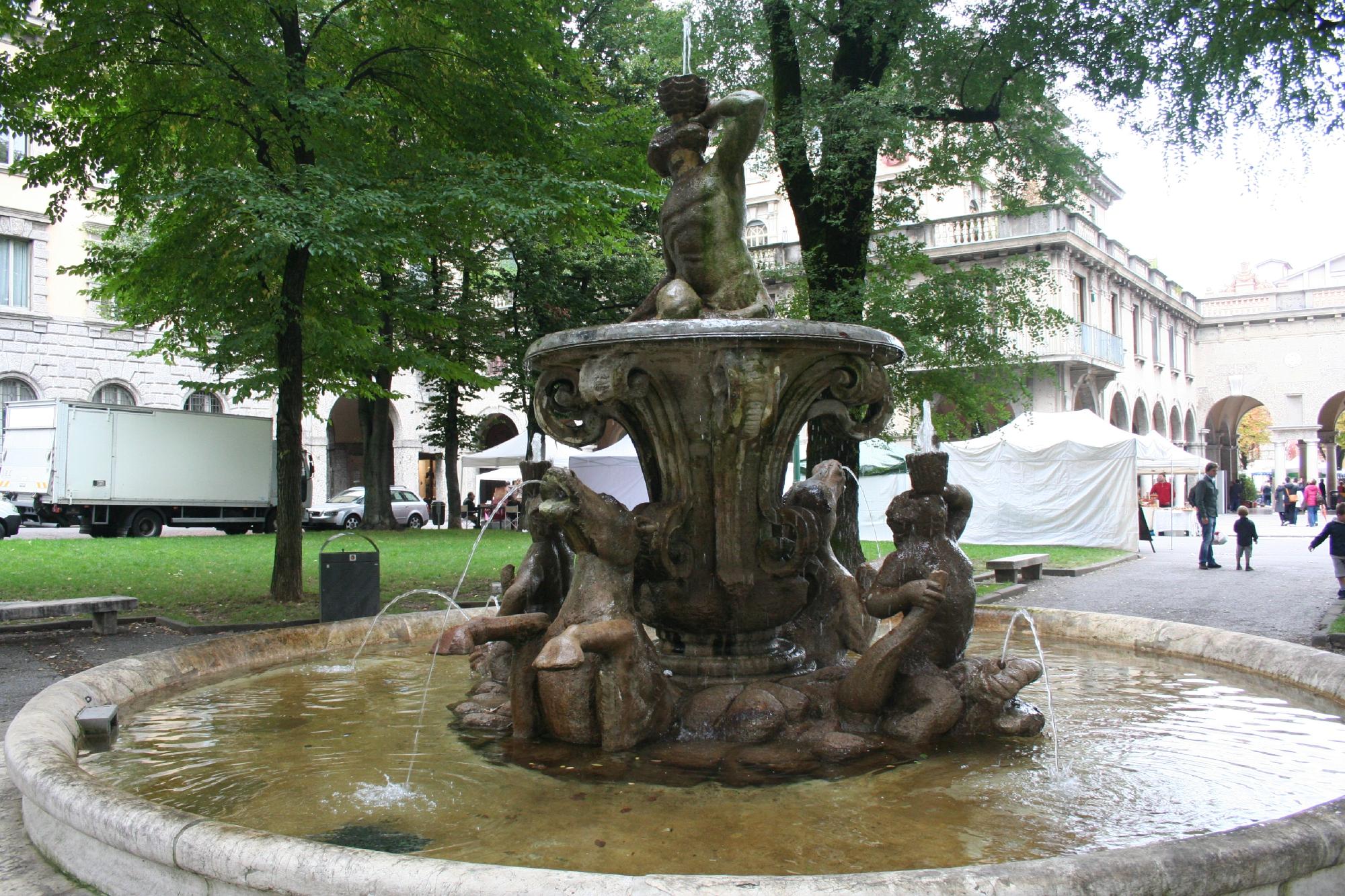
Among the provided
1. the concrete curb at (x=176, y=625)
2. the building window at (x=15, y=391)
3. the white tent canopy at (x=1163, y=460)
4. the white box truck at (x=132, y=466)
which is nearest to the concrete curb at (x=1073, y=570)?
the white tent canopy at (x=1163, y=460)

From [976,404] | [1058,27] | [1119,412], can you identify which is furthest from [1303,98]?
[1119,412]

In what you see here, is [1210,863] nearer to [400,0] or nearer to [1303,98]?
[1303,98]

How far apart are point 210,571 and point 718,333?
12318mm

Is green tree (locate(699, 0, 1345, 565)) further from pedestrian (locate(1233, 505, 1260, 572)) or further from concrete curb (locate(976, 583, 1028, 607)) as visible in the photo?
pedestrian (locate(1233, 505, 1260, 572))

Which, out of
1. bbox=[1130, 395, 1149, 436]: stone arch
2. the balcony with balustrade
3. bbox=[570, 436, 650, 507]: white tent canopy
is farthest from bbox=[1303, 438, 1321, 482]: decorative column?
bbox=[570, 436, 650, 507]: white tent canopy

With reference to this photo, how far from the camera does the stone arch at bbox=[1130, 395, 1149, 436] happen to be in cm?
4181

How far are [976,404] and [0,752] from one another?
1131 cm

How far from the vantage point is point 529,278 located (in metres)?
26.4

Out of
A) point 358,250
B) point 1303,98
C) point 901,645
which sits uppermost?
point 1303,98

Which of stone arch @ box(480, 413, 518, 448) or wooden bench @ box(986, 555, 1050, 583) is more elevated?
stone arch @ box(480, 413, 518, 448)

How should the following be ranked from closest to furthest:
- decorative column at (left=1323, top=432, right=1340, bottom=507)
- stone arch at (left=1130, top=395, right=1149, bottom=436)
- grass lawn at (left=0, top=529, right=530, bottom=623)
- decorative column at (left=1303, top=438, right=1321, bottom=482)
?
grass lawn at (left=0, top=529, right=530, bottom=623) < stone arch at (left=1130, top=395, right=1149, bottom=436) < decorative column at (left=1323, top=432, right=1340, bottom=507) < decorative column at (left=1303, top=438, right=1321, bottom=482)

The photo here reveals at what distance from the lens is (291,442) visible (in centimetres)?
1127

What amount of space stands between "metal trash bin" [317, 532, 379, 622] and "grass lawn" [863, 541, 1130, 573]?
9.95 meters

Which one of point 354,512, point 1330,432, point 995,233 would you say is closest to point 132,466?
point 354,512
